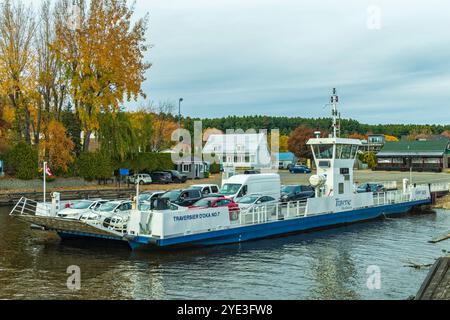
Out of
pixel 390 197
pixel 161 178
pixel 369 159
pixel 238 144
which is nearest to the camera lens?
pixel 390 197

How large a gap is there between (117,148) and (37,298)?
42.1m

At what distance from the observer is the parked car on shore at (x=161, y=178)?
5838 centimetres

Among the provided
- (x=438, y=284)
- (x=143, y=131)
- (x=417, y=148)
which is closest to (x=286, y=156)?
(x=417, y=148)

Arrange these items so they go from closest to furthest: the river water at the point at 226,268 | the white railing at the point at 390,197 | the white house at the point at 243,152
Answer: the river water at the point at 226,268, the white railing at the point at 390,197, the white house at the point at 243,152

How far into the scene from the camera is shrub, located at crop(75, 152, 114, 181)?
53.3m

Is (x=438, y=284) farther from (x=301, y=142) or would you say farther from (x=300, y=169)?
(x=301, y=142)

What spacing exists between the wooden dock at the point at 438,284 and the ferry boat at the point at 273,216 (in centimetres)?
1083

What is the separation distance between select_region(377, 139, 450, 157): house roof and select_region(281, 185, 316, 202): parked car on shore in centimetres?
5736

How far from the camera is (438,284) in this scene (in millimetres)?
12891

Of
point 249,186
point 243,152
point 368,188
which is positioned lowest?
point 368,188

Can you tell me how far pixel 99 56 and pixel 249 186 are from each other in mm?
25893

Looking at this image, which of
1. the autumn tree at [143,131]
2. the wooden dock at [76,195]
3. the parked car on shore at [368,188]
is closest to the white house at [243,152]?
the autumn tree at [143,131]

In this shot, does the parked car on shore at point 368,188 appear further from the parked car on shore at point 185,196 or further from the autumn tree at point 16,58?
the autumn tree at point 16,58
